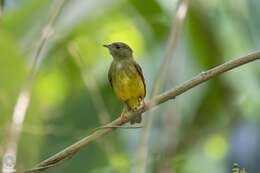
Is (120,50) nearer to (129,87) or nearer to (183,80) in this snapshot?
(129,87)

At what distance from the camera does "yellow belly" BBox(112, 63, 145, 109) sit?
199 inches

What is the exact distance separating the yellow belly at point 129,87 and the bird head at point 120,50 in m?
0.25

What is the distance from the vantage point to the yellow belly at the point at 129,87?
5.06m

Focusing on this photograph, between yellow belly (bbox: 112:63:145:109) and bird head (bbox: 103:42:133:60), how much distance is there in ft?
0.82

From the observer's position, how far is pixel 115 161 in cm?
358

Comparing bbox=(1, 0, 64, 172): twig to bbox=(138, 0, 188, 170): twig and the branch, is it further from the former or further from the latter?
the branch

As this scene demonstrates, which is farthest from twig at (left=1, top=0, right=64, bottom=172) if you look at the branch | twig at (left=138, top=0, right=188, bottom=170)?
the branch

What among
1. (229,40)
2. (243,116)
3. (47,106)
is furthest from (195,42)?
(47,106)

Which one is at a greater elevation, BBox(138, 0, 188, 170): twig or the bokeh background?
the bokeh background

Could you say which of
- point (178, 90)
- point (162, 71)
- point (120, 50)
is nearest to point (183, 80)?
point (120, 50)

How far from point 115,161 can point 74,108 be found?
45.0 inches

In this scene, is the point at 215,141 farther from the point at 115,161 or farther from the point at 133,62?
the point at 115,161

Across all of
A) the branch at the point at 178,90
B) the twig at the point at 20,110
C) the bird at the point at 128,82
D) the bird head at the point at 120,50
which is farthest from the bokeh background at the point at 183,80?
the twig at the point at 20,110

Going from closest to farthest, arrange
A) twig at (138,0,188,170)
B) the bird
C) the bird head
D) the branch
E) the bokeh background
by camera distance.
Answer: twig at (138,0,188,170) → the branch → the bokeh background → the bird → the bird head
